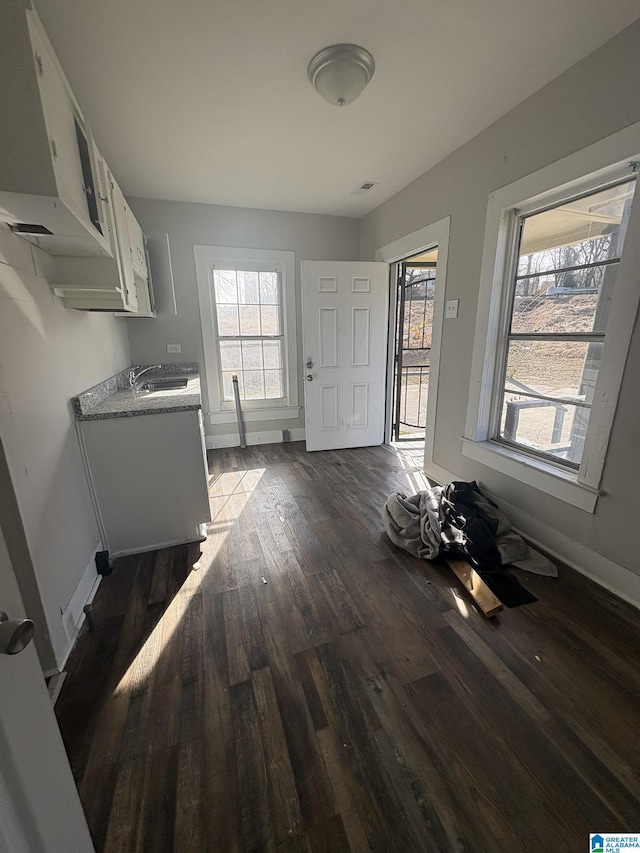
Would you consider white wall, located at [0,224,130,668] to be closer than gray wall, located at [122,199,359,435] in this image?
Yes

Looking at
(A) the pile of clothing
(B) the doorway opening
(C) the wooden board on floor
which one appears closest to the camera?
(C) the wooden board on floor

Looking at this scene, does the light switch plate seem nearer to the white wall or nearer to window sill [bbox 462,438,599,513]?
window sill [bbox 462,438,599,513]

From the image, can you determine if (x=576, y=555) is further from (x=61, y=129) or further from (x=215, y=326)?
(x=215, y=326)

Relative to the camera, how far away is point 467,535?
203 cm

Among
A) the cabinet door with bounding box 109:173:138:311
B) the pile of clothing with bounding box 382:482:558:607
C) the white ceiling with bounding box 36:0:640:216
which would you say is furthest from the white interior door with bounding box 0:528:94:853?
the white ceiling with bounding box 36:0:640:216

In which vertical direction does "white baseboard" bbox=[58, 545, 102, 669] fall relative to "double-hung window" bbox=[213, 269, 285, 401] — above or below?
below

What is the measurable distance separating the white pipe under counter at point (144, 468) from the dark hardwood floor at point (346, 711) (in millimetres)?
218

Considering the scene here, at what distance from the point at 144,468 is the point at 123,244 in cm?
138

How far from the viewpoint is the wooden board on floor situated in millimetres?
1631

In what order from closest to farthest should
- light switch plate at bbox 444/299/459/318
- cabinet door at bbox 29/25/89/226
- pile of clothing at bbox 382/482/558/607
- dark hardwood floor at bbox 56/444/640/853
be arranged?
dark hardwood floor at bbox 56/444/640/853, cabinet door at bbox 29/25/89/226, pile of clothing at bbox 382/482/558/607, light switch plate at bbox 444/299/459/318

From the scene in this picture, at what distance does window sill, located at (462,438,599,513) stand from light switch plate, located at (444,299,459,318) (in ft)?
3.16

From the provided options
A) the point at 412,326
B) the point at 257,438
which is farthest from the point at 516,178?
the point at 257,438

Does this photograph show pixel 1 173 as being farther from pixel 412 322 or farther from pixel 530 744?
pixel 412 322

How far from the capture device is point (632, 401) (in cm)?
163
